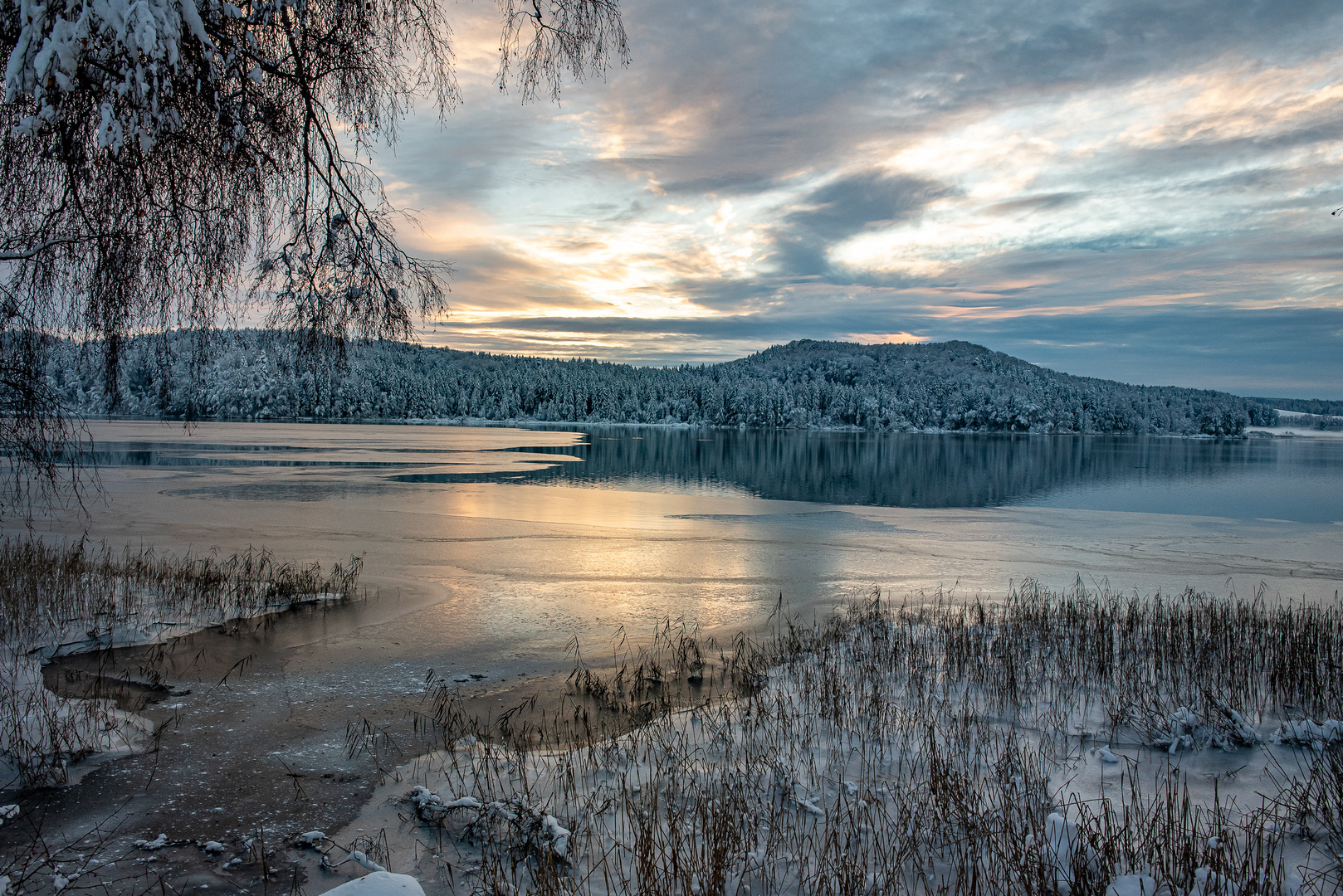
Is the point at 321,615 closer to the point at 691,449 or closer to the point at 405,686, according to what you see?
the point at 405,686

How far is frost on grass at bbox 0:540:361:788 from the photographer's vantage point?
500 cm

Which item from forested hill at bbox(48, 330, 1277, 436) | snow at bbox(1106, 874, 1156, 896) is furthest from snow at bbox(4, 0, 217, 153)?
forested hill at bbox(48, 330, 1277, 436)

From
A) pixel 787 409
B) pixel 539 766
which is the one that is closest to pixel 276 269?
pixel 539 766

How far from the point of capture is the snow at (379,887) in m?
2.84

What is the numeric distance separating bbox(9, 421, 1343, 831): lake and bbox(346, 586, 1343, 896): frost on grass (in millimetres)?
1169

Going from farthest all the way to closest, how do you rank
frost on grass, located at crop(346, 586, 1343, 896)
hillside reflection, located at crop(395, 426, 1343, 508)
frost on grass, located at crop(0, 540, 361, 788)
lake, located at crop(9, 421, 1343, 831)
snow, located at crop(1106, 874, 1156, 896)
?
1. hillside reflection, located at crop(395, 426, 1343, 508)
2. lake, located at crop(9, 421, 1343, 831)
3. frost on grass, located at crop(0, 540, 361, 788)
4. frost on grass, located at crop(346, 586, 1343, 896)
5. snow, located at crop(1106, 874, 1156, 896)

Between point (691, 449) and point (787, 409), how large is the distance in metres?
84.1

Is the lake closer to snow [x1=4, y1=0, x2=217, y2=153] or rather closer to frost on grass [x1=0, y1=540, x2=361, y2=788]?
frost on grass [x1=0, y1=540, x2=361, y2=788]

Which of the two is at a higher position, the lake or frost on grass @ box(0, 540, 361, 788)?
frost on grass @ box(0, 540, 361, 788)

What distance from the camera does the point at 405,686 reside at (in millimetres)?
6996

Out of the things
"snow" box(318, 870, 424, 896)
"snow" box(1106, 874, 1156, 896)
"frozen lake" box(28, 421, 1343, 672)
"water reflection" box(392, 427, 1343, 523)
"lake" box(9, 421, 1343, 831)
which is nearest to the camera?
"snow" box(318, 870, 424, 896)

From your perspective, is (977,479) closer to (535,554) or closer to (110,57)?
(535,554)

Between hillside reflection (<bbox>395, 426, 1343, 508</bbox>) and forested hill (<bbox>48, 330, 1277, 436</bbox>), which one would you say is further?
forested hill (<bbox>48, 330, 1277, 436</bbox>)

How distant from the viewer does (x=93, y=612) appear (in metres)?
8.48
